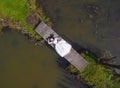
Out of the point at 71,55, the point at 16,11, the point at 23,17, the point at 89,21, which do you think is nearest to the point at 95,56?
the point at 71,55

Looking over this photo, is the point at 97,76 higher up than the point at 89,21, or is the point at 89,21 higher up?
the point at 89,21

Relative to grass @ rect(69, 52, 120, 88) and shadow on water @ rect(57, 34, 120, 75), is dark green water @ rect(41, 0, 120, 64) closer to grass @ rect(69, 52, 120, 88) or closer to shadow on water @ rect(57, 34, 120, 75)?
shadow on water @ rect(57, 34, 120, 75)

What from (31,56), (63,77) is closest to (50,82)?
(63,77)

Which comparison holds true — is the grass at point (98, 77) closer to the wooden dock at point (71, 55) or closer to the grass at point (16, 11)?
the wooden dock at point (71, 55)

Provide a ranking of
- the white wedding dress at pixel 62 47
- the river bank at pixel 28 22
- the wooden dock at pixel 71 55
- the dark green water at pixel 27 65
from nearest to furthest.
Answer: the white wedding dress at pixel 62 47, the wooden dock at pixel 71 55, the river bank at pixel 28 22, the dark green water at pixel 27 65

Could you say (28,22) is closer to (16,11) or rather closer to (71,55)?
(16,11)

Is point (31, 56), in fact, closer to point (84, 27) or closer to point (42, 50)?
point (42, 50)

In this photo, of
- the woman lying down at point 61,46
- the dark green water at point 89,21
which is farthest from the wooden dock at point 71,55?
the dark green water at point 89,21
